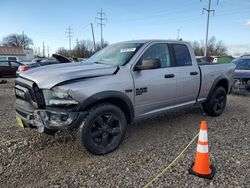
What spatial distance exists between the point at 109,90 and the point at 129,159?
1.10 metres

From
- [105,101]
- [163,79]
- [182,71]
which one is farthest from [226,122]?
[105,101]

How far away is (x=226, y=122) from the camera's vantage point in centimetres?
526

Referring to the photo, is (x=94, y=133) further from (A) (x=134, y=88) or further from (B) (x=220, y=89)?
(B) (x=220, y=89)

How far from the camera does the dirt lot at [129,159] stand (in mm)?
2791

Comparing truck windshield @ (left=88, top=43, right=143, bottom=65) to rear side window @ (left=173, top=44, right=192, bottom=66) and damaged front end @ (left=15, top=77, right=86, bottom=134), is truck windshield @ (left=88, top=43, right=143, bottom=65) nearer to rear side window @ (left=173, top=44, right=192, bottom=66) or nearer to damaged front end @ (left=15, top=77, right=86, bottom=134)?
rear side window @ (left=173, top=44, right=192, bottom=66)

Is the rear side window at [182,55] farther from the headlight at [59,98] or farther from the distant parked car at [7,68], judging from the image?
the distant parked car at [7,68]

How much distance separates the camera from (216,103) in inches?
224

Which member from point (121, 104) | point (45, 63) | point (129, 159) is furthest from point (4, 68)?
point (129, 159)

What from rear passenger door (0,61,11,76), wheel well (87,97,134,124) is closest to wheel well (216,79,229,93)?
wheel well (87,97,134,124)

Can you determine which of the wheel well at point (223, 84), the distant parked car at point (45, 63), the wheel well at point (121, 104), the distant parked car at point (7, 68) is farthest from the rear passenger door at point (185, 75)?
the distant parked car at point (7, 68)

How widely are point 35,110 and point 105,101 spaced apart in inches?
40.4

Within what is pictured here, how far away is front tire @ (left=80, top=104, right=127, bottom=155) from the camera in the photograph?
3.17m

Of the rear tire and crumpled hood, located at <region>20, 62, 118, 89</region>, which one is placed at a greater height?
crumpled hood, located at <region>20, 62, 118, 89</region>

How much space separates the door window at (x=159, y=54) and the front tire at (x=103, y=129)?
124 cm
